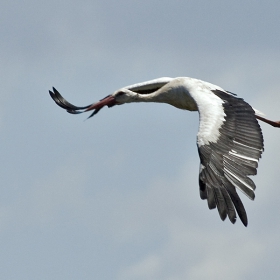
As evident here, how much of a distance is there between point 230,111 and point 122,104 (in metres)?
3.83

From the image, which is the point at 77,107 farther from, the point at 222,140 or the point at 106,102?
the point at 222,140

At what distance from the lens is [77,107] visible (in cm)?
2200

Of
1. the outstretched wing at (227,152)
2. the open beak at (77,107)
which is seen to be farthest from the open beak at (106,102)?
the outstretched wing at (227,152)

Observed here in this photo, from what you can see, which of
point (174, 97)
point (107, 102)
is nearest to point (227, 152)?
point (174, 97)

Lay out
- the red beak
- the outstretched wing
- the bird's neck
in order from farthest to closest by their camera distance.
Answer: the red beak, the bird's neck, the outstretched wing

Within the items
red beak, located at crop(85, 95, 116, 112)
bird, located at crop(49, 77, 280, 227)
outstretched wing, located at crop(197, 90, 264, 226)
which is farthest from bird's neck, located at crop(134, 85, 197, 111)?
outstretched wing, located at crop(197, 90, 264, 226)

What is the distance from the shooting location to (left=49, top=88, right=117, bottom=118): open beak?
70.9 feet

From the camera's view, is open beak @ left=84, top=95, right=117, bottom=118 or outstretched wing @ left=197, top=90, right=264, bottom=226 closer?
outstretched wing @ left=197, top=90, right=264, bottom=226

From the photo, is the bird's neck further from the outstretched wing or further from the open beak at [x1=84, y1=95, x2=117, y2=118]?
the outstretched wing

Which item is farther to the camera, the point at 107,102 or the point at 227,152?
the point at 107,102

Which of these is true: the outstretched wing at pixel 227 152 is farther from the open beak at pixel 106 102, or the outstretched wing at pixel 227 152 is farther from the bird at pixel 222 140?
the open beak at pixel 106 102

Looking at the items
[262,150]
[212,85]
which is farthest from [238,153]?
[212,85]

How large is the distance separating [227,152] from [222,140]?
0.30 m

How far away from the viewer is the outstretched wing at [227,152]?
53.3 feet
